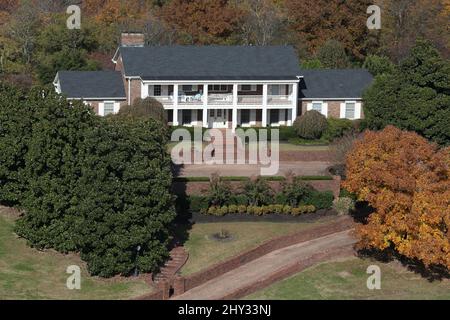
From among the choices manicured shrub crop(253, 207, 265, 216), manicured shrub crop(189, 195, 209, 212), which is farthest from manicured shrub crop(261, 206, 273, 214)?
manicured shrub crop(189, 195, 209, 212)

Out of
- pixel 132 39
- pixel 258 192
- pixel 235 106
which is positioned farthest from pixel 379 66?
pixel 258 192

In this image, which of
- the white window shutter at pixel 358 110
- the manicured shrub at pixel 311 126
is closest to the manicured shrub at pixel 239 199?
the manicured shrub at pixel 311 126

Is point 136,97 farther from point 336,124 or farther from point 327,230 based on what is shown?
point 327,230

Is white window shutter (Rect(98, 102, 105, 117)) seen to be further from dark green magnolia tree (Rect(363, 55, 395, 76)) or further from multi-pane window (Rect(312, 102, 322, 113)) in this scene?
dark green magnolia tree (Rect(363, 55, 395, 76))

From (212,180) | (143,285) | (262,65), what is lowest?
(143,285)

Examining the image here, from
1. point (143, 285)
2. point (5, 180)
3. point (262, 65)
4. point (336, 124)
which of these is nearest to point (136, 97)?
point (262, 65)
